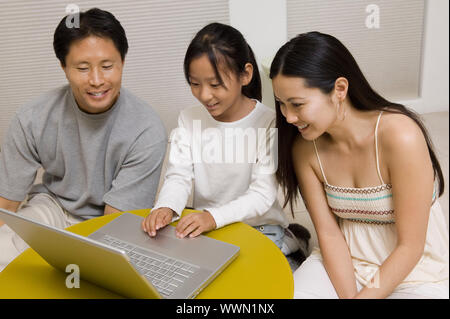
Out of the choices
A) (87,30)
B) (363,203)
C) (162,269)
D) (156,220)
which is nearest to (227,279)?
(162,269)

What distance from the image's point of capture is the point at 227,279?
1044 mm

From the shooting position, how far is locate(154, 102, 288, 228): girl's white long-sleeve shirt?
1.41 m

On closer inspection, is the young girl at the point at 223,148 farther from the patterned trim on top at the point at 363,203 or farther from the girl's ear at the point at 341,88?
the girl's ear at the point at 341,88

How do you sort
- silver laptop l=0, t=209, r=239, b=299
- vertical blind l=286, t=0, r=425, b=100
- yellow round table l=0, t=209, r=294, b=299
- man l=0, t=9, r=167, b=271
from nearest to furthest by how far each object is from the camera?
silver laptop l=0, t=209, r=239, b=299
yellow round table l=0, t=209, r=294, b=299
man l=0, t=9, r=167, b=271
vertical blind l=286, t=0, r=425, b=100

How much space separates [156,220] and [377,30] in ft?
8.07

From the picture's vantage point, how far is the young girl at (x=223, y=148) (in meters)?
1.31

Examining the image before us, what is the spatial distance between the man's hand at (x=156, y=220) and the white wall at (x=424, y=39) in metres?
1.40

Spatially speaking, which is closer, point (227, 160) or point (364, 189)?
point (364, 189)

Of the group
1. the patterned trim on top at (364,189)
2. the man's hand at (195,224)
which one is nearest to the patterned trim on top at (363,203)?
the patterned trim on top at (364,189)

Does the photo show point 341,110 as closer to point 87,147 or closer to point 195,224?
point 195,224

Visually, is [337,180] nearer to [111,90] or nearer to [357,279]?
[357,279]

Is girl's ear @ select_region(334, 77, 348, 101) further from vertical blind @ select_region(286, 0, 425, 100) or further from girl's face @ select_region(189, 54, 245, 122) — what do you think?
vertical blind @ select_region(286, 0, 425, 100)

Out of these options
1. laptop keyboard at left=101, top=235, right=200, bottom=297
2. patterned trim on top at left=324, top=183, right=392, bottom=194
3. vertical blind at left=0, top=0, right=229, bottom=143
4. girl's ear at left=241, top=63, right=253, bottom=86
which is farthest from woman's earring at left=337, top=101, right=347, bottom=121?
vertical blind at left=0, top=0, right=229, bottom=143

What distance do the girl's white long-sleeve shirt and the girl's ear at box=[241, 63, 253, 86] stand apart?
0.33 ft
